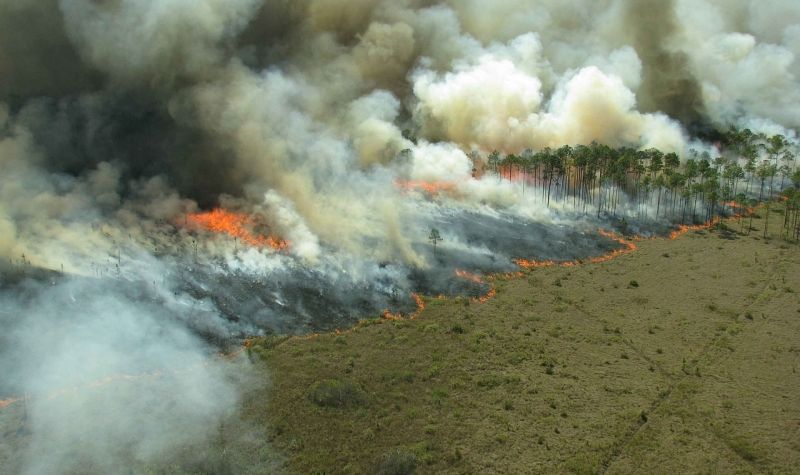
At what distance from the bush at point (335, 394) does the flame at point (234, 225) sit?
1011 inches

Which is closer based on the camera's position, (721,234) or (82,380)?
(82,380)

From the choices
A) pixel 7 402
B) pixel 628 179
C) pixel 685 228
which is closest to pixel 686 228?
pixel 685 228

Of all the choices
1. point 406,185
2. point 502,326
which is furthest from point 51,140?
point 502,326

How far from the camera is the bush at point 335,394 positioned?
41.5 m

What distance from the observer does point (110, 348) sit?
1879 inches

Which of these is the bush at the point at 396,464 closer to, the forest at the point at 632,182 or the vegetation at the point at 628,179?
the forest at the point at 632,182

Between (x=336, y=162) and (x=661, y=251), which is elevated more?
(x=336, y=162)

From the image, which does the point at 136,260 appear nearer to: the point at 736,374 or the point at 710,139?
the point at 736,374

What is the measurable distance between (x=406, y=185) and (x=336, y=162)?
38.1ft

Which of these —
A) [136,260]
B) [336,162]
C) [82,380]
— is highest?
[336,162]

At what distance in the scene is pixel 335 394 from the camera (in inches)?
1652

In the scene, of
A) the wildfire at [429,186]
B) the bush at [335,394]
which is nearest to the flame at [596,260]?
the wildfire at [429,186]

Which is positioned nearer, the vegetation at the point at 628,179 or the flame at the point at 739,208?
the vegetation at the point at 628,179

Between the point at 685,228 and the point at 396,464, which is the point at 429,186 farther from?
the point at 396,464
